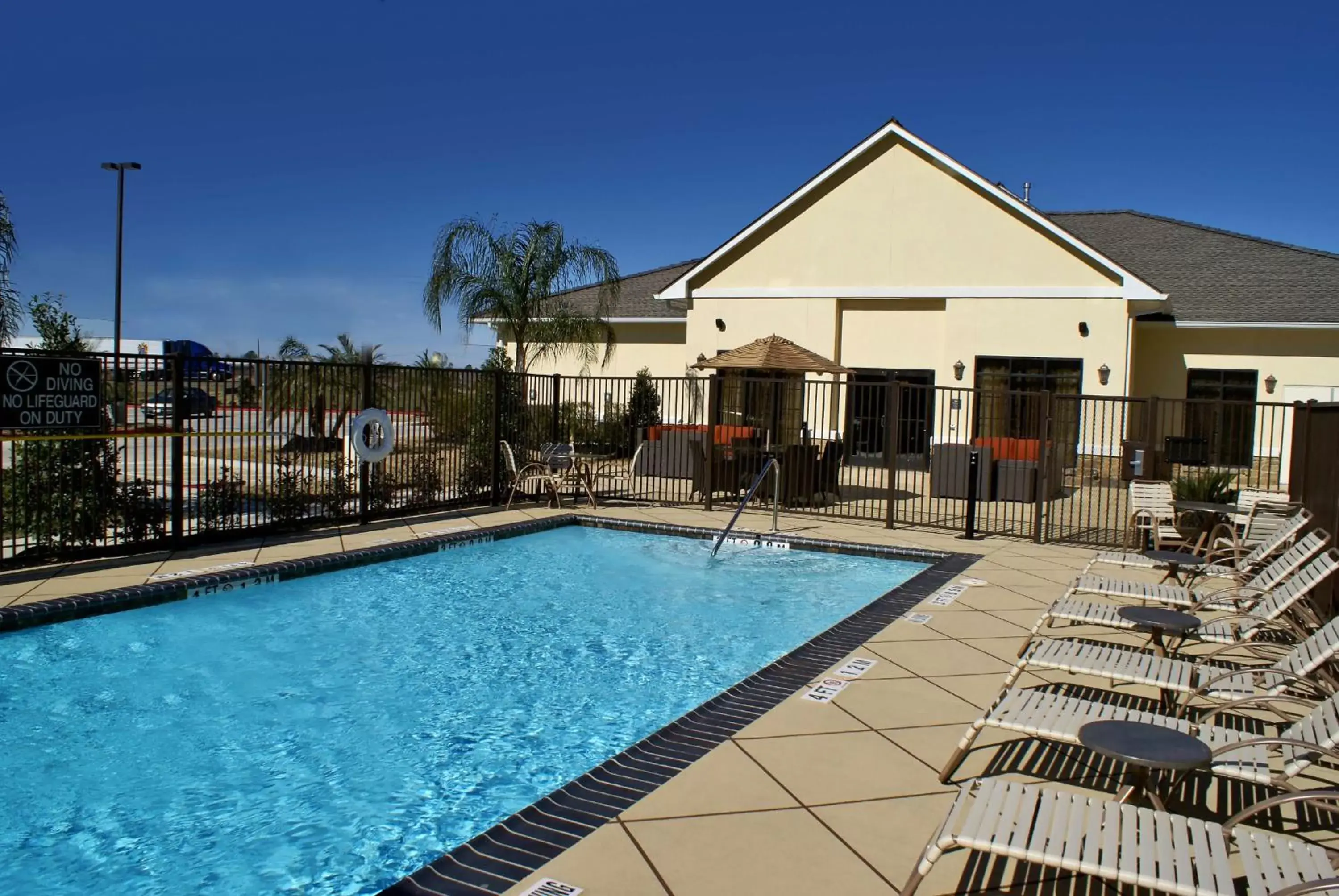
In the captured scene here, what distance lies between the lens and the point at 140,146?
25000 mm

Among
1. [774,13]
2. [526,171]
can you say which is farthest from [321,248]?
[774,13]

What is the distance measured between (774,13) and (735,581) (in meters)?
12.8

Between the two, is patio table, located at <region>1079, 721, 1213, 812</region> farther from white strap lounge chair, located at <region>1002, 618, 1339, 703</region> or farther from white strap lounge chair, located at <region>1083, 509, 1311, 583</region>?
white strap lounge chair, located at <region>1083, 509, 1311, 583</region>

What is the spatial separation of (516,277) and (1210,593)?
1645 centimetres

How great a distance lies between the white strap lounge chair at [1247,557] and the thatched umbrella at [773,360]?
267 inches

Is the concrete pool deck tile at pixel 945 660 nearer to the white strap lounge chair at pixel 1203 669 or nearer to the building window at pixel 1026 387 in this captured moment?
the white strap lounge chair at pixel 1203 669

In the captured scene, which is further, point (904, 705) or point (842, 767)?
point (904, 705)

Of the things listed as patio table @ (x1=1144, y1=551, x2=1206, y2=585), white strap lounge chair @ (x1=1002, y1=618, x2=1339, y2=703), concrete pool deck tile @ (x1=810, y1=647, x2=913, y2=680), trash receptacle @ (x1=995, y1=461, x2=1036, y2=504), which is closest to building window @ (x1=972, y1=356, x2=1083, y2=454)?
trash receptacle @ (x1=995, y1=461, x2=1036, y2=504)

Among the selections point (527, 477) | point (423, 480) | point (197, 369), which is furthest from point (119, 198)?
point (197, 369)

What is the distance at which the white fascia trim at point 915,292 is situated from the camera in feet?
60.6

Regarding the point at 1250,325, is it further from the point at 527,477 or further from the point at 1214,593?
the point at 527,477

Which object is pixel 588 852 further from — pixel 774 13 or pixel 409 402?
pixel 774 13

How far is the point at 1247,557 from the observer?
7.09 metres

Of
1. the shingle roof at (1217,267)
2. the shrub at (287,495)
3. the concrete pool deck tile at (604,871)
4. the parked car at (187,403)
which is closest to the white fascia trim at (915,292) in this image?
the shingle roof at (1217,267)
